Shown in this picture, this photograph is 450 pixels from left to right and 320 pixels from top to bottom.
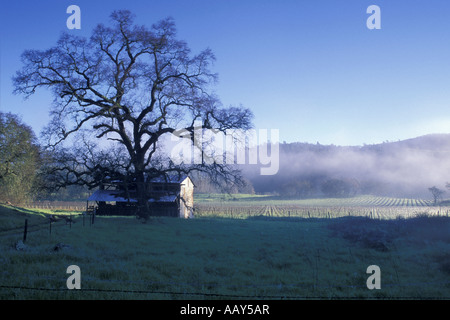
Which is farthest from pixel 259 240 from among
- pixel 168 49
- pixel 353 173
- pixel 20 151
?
pixel 353 173

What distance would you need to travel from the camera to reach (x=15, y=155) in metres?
42.5

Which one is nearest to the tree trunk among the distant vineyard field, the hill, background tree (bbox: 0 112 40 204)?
the distant vineyard field

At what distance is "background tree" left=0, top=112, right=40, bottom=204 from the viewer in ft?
137

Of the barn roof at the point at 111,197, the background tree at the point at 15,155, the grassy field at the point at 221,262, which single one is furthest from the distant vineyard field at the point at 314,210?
the background tree at the point at 15,155

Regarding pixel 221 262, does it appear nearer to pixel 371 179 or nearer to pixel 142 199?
pixel 142 199

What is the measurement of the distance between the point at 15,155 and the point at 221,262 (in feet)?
127

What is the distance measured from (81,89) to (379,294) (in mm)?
25228

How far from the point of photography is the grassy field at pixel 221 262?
10.5 meters

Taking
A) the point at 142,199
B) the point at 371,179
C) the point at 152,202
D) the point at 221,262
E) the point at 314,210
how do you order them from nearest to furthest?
the point at 221,262, the point at 142,199, the point at 152,202, the point at 314,210, the point at 371,179

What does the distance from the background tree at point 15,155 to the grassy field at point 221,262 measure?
20.6m

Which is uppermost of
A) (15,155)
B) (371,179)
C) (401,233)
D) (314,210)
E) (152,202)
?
(15,155)

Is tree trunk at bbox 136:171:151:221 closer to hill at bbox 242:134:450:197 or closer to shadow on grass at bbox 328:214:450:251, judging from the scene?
shadow on grass at bbox 328:214:450:251

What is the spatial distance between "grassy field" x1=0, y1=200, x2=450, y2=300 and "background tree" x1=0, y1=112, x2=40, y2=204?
810 inches

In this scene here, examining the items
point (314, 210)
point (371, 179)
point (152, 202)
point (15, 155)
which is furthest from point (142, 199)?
point (371, 179)
